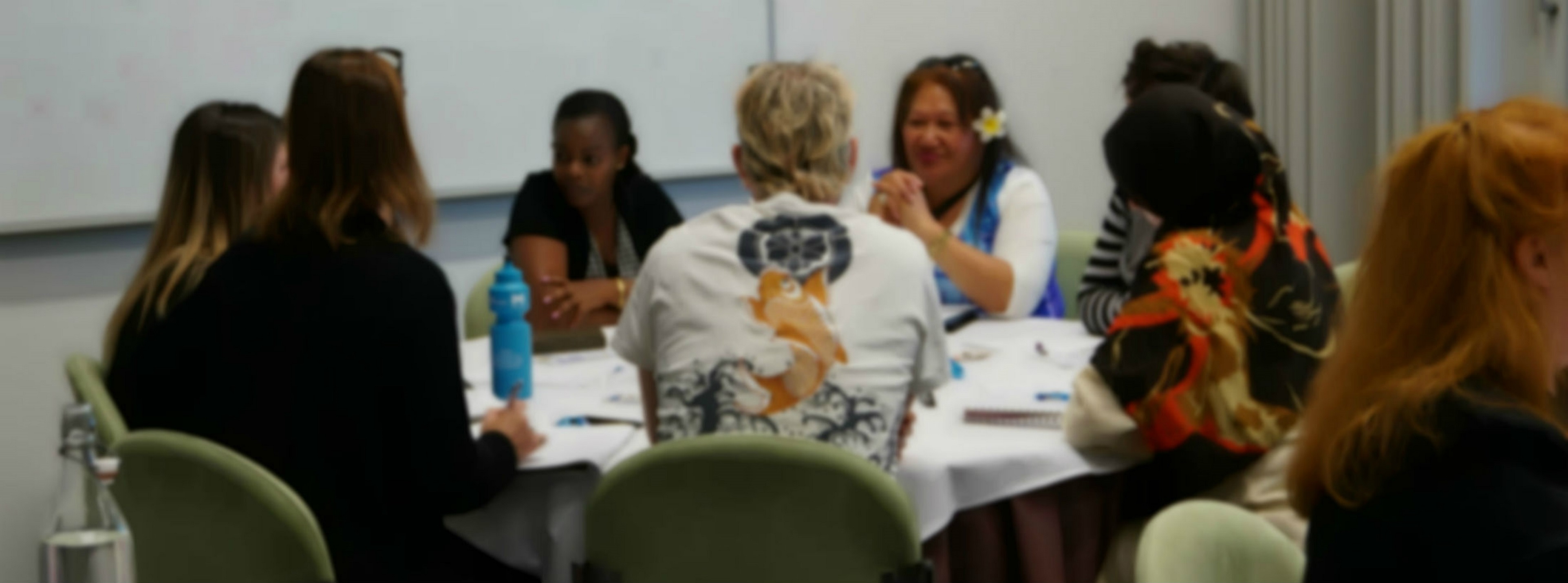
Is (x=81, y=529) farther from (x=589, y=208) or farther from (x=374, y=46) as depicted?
(x=374, y=46)

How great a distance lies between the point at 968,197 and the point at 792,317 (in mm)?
1634

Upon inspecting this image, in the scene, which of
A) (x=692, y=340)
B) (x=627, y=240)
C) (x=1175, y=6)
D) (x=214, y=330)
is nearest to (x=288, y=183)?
(x=214, y=330)

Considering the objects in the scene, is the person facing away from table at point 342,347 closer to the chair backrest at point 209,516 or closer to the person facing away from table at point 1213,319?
the chair backrest at point 209,516

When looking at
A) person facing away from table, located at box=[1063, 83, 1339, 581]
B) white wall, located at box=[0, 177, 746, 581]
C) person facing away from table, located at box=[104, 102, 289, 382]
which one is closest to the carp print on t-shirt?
person facing away from table, located at box=[1063, 83, 1339, 581]

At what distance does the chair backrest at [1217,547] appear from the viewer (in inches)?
58.9

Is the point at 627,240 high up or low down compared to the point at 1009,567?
up

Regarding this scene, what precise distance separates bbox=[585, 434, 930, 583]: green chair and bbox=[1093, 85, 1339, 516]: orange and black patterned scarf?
0.54 m

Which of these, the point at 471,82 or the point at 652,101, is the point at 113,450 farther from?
the point at 652,101

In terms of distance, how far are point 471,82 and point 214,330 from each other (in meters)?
2.30

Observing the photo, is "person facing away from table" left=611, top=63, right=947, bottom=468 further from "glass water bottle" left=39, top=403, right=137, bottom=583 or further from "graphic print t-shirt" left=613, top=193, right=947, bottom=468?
"glass water bottle" left=39, top=403, right=137, bottom=583

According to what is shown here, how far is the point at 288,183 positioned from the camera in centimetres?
213

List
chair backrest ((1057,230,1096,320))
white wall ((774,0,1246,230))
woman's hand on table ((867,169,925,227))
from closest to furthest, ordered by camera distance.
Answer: woman's hand on table ((867,169,925,227)), chair backrest ((1057,230,1096,320)), white wall ((774,0,1246,230))

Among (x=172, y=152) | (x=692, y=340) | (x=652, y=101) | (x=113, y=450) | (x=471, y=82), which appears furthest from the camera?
(x=652, y=101)

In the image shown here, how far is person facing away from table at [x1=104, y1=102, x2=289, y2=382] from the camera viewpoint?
2.47 m
